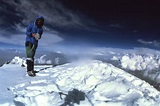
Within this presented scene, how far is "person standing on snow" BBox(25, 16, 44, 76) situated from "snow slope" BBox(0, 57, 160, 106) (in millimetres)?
1050

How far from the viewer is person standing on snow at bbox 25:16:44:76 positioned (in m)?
10.9

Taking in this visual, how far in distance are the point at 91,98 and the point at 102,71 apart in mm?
2474

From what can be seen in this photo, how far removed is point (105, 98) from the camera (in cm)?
825

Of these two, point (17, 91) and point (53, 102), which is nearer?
point (53, 102)

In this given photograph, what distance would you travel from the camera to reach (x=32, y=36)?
1109 cm

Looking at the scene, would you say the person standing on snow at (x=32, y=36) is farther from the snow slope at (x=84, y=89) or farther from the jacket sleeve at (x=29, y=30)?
the snow slope at (x=84, y=89)

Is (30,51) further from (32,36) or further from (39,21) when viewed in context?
(39,21)

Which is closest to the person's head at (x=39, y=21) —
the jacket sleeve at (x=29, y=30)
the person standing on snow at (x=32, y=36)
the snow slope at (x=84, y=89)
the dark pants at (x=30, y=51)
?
the person standing on snow at (x=32, y=36)

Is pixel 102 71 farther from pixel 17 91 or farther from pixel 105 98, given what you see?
pixel 17 91

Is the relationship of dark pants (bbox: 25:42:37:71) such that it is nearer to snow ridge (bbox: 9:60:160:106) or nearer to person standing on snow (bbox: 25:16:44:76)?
person standing on snow (bbox: 25:16:44:76)

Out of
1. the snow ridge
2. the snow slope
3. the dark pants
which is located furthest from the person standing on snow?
the snow ridge

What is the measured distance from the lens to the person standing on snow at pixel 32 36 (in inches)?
428

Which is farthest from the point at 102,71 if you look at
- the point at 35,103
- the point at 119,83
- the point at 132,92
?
the point at 35,103

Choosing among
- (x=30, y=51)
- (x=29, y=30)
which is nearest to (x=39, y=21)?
(x=29, y=30)
